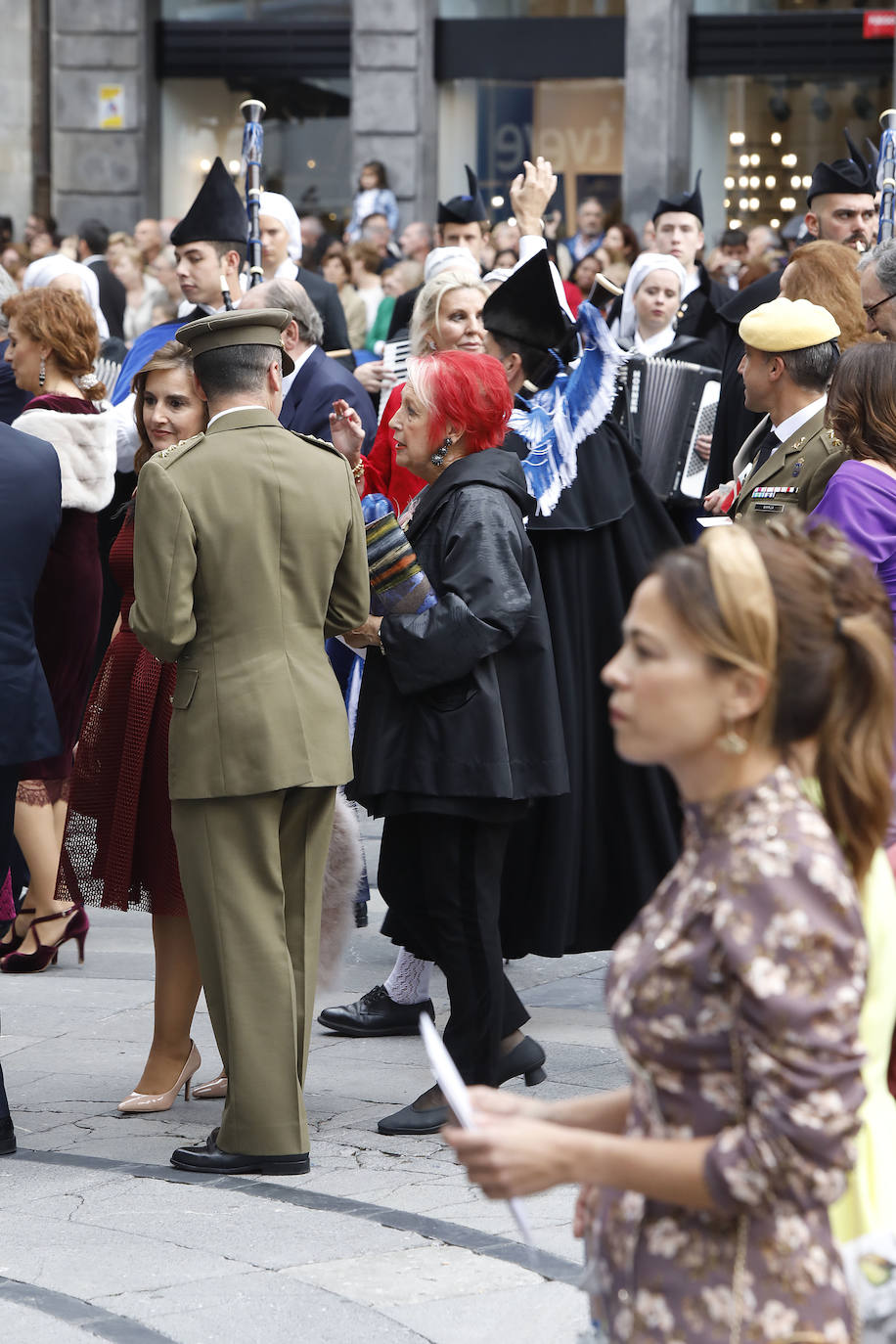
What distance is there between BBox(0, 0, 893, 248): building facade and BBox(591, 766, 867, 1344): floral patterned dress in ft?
62.0

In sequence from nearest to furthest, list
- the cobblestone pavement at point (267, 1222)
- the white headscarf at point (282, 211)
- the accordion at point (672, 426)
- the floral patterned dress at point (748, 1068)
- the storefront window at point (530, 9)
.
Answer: the floral patterned dress at point (748, 1068)
the cobblestone pavement at point (267, 1222)
the accordion at point (672, 426)
the white headscarf at point (282, 211)
the storefront window at point (530, 9)

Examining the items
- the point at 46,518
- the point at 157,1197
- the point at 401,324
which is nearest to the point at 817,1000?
the point at 157,1197

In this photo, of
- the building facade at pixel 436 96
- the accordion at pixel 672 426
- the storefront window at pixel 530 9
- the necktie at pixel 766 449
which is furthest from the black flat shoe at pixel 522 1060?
the storefront window at pixel 530 9

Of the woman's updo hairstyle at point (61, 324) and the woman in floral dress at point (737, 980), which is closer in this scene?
the woman in floral dress at point (737, 980)

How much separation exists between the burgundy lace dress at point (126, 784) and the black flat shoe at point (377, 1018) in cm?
90

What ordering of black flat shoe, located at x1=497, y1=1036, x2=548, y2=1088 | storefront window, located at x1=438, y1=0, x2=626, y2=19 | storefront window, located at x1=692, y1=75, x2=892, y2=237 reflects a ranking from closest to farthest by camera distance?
black flat shoe, located at x1=497, y1=1036, x2=548, y2=1088
storefront window, located at x1=692, y1=75, x2=892, y2=237
storefront window, located at x1=438, y1=0, x2=626, y2=19

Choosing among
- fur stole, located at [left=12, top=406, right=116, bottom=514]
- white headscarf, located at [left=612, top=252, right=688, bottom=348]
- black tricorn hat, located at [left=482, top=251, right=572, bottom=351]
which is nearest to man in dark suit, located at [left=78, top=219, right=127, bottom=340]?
white headscarf, located at [left=612, top=252, right=688, bottom=348]

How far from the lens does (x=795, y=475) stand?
16.1 ft

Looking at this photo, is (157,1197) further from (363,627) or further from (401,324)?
(401,324)

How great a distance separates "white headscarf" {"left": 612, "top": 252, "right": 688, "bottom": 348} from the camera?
8.16 meters

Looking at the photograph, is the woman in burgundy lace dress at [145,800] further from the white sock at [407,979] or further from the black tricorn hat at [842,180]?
the black tricorn hat at [842,180]

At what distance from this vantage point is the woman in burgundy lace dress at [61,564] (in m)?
6.17

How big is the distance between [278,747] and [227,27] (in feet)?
62.5

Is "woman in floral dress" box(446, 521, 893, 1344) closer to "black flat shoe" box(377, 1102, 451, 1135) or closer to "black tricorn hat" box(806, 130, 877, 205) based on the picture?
"black flat shoe" box(377, 1102, 451, 1135)
